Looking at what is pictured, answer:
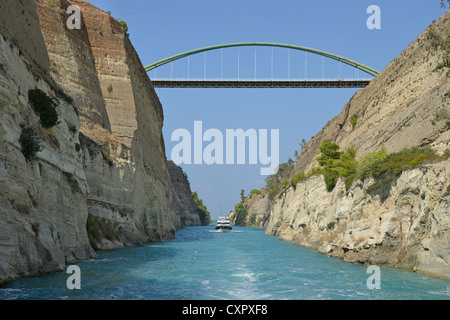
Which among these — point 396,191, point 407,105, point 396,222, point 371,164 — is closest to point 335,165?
point 407,105

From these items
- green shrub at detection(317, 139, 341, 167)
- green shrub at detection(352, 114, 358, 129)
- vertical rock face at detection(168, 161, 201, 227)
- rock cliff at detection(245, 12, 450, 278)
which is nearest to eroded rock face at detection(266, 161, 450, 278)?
rock cliff at detection(245, 12, 450, 278)

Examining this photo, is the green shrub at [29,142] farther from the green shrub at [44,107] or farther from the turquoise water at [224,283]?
the turquoise water at [224,283]

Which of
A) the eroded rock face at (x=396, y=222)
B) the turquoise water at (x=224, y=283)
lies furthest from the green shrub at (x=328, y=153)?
the turquoise water at (x=224, y=283)

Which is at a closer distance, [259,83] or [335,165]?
[335,165]

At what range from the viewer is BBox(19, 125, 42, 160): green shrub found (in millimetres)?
15852

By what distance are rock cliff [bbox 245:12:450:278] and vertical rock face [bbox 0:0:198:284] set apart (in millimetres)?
14067

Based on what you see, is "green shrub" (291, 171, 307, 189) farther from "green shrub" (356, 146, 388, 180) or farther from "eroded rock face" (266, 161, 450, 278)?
"green shrub" (356, 146, 388, 180)

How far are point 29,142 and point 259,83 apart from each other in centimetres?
6304

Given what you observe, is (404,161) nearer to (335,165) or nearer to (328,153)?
(335,165)

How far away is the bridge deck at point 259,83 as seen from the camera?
7206 centimetres

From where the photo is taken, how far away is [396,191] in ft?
66.5

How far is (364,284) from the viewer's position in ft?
50.7
